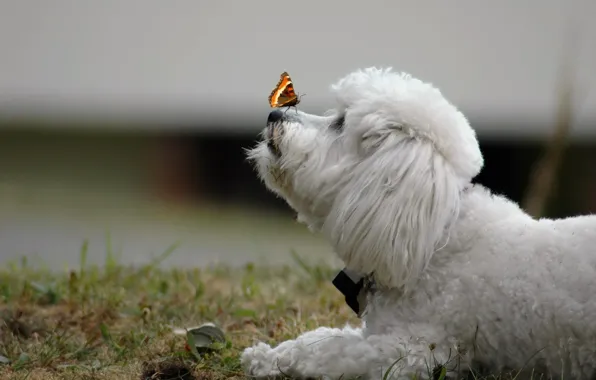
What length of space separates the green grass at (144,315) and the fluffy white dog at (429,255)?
1.62 ft

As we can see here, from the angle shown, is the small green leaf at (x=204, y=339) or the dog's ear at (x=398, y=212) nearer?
the dog's ear at (x=398, y=212)

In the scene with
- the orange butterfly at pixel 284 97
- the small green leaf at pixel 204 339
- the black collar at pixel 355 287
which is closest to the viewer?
the black collar at pixel 355 287

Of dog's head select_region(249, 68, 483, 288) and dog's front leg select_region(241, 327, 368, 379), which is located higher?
dog's head select_region(249, 68, 483, 288)

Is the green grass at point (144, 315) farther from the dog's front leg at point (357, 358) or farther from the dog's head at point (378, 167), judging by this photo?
the dog's head at point (378, 167)

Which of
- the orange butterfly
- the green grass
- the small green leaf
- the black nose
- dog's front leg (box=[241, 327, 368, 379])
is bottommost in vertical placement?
the green grass

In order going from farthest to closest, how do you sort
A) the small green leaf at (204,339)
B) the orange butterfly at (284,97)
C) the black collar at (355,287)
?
the small green leaf at (204,339), the orange butterfly at (284,97), the black collar at (355,287)

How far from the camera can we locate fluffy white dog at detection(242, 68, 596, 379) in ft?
8.55

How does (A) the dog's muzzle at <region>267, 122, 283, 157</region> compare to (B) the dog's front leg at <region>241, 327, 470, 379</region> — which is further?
(A) the dog's muzzle at <region>267, 122, 283, 157</region>

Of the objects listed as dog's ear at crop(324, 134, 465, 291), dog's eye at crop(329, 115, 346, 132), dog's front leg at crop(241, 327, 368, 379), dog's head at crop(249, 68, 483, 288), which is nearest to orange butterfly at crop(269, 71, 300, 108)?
dog's head at crop(249, 68, 483, 288)

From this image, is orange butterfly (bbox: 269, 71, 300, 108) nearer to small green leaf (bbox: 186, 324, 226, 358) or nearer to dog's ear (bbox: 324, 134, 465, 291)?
dog's ear (bbox: 324, 134, 465, 291)

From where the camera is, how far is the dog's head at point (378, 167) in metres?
2.68

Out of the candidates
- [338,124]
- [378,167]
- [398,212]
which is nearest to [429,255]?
[398,212]

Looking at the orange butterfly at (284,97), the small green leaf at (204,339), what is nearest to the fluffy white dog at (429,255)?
the orange butterfly at (284,97)

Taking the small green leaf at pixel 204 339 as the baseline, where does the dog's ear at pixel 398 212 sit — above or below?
above
